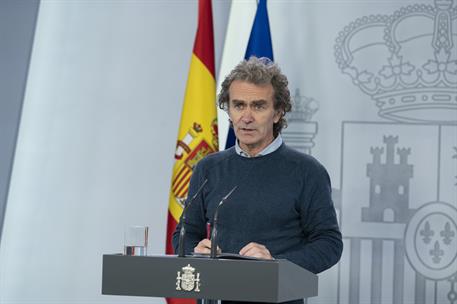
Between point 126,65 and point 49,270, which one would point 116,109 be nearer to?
point 126,65

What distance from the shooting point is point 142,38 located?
16.2 ft

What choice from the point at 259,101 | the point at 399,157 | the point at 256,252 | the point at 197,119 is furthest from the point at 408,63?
the point at 256,252

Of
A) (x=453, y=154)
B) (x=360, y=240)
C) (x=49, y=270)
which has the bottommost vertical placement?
(x=49, y=270)

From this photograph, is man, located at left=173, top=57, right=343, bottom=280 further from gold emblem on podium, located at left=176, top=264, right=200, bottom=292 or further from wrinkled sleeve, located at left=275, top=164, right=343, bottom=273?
gold emblem on podium, located at left=176, top=264, right=200, bottom=292

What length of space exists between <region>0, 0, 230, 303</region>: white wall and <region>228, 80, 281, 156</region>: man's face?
2.12 metres

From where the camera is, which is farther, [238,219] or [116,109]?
[116,109]

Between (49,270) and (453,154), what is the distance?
7.79 ft

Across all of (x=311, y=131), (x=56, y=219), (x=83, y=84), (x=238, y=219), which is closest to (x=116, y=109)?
(x=83, y=84)

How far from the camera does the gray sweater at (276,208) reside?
106 inches

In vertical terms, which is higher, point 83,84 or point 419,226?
point 83,84

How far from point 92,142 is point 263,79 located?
7.63 feet

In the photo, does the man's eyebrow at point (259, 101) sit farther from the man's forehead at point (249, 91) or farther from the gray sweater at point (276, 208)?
the gray sweater at point (276, 208)

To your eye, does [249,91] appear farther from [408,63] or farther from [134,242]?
[408,63]

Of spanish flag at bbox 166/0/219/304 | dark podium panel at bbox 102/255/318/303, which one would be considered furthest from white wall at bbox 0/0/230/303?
dark podium panel at bbox 102/255/318/303
